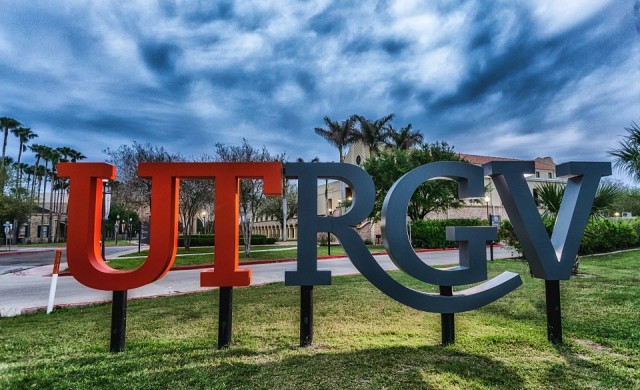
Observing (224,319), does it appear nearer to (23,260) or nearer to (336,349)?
(336,349)

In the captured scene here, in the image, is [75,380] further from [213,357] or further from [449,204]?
[449,204]

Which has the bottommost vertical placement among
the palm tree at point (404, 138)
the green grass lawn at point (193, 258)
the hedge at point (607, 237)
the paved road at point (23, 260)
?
the paved road at point (23, 260)

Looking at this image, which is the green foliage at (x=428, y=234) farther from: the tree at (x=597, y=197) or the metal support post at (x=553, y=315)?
the metal support post at (x=553, y=315)

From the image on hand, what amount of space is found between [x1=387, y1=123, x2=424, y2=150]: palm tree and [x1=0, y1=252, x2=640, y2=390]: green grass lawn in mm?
35849

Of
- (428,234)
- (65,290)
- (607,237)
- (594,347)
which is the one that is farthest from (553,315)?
(428,234)

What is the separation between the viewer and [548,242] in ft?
17.3

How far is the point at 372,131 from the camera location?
138 feet

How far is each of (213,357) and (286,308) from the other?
308 centimetres

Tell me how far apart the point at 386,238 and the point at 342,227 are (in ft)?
2.04

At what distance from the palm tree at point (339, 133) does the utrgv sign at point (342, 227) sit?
3634 centimetres

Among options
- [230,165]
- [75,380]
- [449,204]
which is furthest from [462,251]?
[449,204]

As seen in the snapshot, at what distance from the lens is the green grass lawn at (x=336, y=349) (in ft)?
12.9

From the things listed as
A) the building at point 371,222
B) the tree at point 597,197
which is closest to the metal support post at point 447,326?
the tree at point 597,197

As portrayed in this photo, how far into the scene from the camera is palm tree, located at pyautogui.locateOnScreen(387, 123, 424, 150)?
42906 mm
